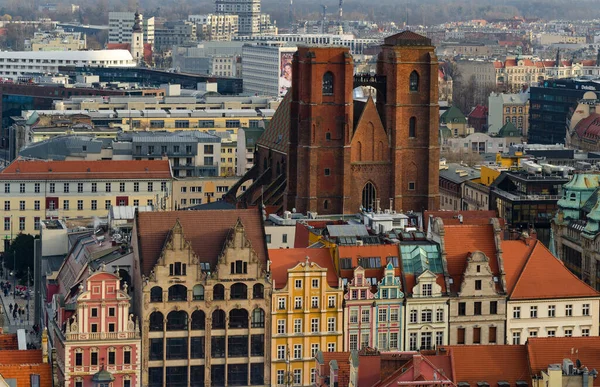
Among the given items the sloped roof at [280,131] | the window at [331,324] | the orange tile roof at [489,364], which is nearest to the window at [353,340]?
the window at [331,324]

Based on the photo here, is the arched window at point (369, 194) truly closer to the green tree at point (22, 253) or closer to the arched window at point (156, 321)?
the green tree at point (22, 253)

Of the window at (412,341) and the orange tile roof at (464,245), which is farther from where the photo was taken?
the orange tile roof at (464,245)

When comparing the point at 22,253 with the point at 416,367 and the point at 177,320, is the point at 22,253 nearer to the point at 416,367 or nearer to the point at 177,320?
the point at 177,320

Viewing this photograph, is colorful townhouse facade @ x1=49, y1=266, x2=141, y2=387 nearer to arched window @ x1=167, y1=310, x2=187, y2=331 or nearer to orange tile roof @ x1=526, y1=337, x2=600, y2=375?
arched window @ x1=167, y1=310, x2=187, y2=331

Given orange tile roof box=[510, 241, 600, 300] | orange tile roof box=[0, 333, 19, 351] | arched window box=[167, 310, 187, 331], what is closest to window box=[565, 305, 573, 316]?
orange tile roof box=[510, 241, 600, 300]

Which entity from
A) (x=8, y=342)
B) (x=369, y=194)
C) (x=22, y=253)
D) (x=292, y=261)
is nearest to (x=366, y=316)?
(x=292, y=261)

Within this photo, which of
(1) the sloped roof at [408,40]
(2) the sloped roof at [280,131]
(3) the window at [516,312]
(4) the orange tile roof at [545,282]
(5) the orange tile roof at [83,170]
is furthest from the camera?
(5) the orange tile roof at [83,170]

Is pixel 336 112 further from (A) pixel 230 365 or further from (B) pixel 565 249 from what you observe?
(A) pixel 230 365

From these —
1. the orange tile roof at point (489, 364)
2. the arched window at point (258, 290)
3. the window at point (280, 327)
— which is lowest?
the window at point (280, 327)
